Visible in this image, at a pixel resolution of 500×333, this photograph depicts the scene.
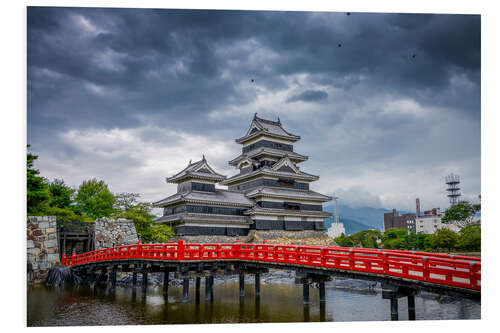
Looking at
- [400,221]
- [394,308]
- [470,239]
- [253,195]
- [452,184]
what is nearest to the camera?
[394,308]

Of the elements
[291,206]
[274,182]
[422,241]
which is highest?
[274,182]

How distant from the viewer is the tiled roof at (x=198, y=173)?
23.7 meters

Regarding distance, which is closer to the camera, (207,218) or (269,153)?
(207,218)

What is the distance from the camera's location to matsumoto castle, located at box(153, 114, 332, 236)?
917 inches

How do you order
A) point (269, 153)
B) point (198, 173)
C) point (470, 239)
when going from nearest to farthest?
point (470, 239) < point (198, 173) < point (269, 153)

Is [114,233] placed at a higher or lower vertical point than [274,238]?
higher

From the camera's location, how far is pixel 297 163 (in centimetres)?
3088

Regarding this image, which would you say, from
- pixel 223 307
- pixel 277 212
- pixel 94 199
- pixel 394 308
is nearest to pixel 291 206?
pixel 277 212

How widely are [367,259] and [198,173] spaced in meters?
16.7

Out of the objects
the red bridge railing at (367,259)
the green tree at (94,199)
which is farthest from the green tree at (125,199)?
the red bridge railing at (367,259)

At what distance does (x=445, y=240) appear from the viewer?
2302cm

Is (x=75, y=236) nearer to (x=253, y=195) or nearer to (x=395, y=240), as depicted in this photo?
(x=253, y=195)

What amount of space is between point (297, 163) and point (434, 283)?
23898 millimetres

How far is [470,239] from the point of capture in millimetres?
20594
